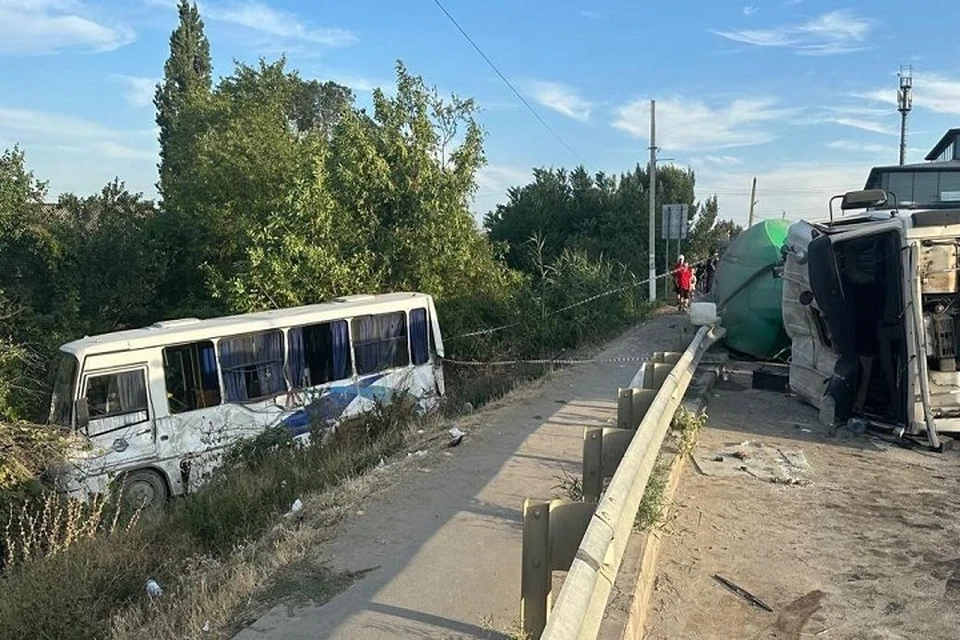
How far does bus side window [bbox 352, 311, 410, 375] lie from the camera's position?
1429cm

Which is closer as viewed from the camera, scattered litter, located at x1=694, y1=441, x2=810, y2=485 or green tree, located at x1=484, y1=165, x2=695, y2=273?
scattered litter, located at x1=694, y1=441, x2=810, y2=485

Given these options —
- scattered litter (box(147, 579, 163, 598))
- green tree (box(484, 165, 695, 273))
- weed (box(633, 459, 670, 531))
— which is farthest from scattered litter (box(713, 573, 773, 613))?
green tree (box(484, 165, 695, 273))

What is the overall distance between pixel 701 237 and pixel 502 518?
44.6 meters

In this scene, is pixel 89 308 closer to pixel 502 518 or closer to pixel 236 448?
pixel 236 448

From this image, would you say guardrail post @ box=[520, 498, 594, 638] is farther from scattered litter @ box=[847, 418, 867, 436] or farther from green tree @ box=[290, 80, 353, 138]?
green tree @ box=[290, 80, 353, 138]

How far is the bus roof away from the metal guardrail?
29.5 ft

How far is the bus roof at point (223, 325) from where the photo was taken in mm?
11352

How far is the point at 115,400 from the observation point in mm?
11203

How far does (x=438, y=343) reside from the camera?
15859 millimetres

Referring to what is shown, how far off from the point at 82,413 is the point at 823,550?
972cm

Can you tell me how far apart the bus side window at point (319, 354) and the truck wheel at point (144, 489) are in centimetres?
271

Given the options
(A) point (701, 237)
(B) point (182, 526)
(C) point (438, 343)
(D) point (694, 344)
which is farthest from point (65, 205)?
(A) point (701, 237)

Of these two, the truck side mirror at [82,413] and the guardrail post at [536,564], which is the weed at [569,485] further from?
the truck side mirror at [82,413]

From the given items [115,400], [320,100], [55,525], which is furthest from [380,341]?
[320,100]
